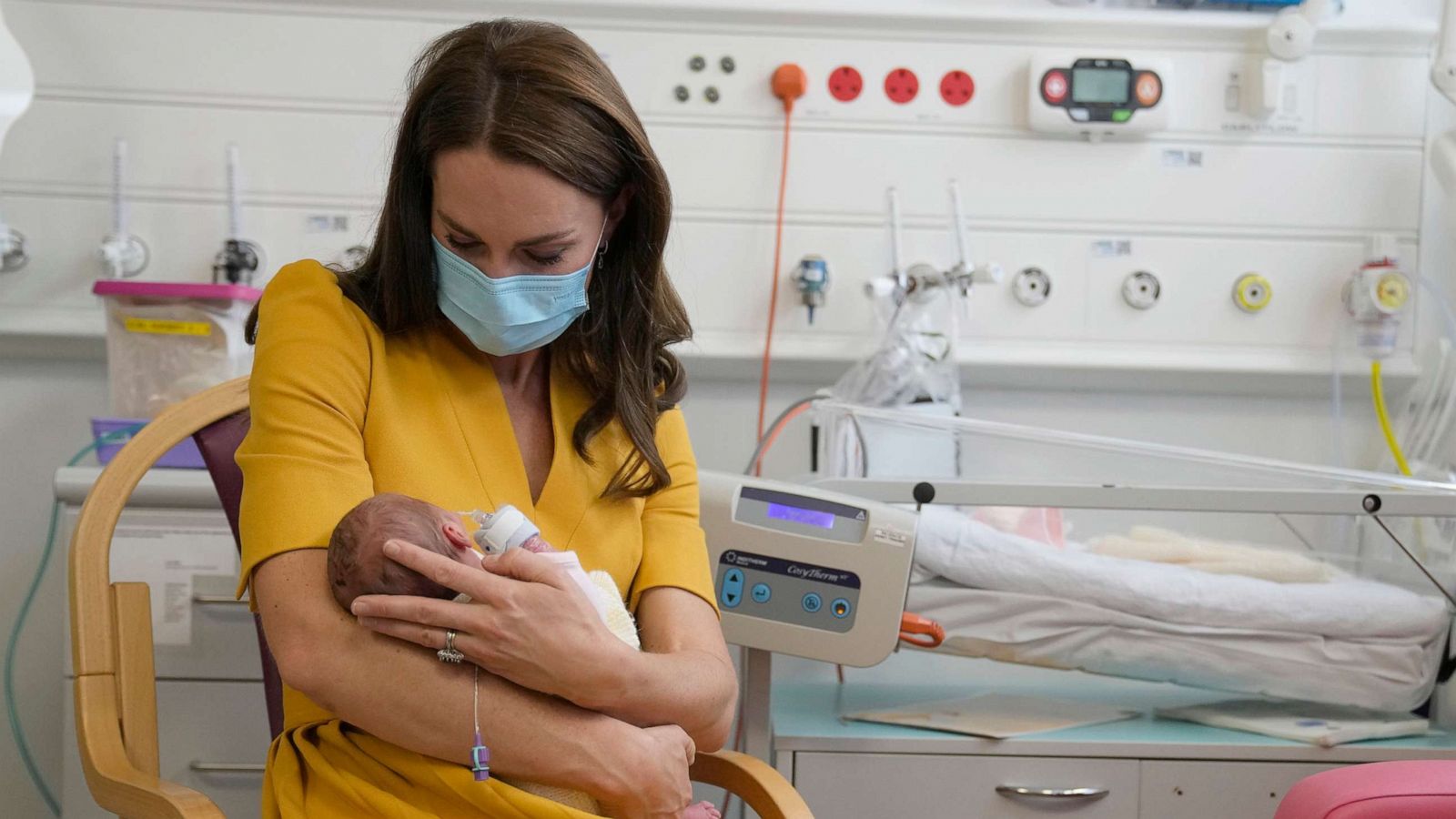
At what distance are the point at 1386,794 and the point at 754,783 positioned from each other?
68cm

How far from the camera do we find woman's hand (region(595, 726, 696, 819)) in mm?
1207

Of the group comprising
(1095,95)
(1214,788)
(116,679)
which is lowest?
(1214,788)

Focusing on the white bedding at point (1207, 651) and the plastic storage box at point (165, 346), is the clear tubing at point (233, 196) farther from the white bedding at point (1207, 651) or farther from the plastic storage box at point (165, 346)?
the white bedding at point (1207, 651)

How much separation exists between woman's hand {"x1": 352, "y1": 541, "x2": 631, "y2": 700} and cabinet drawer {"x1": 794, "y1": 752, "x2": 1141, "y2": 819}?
597 mm

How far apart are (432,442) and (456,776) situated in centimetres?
36

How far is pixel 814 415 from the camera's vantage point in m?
2.20

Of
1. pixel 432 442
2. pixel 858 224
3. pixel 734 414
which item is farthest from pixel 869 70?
pixel 432 442

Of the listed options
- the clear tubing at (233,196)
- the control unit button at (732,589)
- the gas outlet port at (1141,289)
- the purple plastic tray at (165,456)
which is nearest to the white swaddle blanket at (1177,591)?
the control unit button at (732,589)

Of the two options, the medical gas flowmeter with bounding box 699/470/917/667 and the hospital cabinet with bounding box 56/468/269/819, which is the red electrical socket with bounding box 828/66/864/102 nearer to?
the medical gas flowmeter with bounding box 699/470/917/667

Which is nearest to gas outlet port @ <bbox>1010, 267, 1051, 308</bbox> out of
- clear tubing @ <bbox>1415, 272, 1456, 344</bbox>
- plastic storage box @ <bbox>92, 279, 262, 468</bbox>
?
clear tubing @ <bbox>1415, 272, 1456, 344</bbox>

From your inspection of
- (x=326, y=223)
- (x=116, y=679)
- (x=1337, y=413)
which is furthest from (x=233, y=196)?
(x=1337, y=413)

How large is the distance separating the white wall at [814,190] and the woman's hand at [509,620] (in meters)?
1.29

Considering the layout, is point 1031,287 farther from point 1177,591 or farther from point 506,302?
point 506,302

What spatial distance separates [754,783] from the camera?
1387 mm
